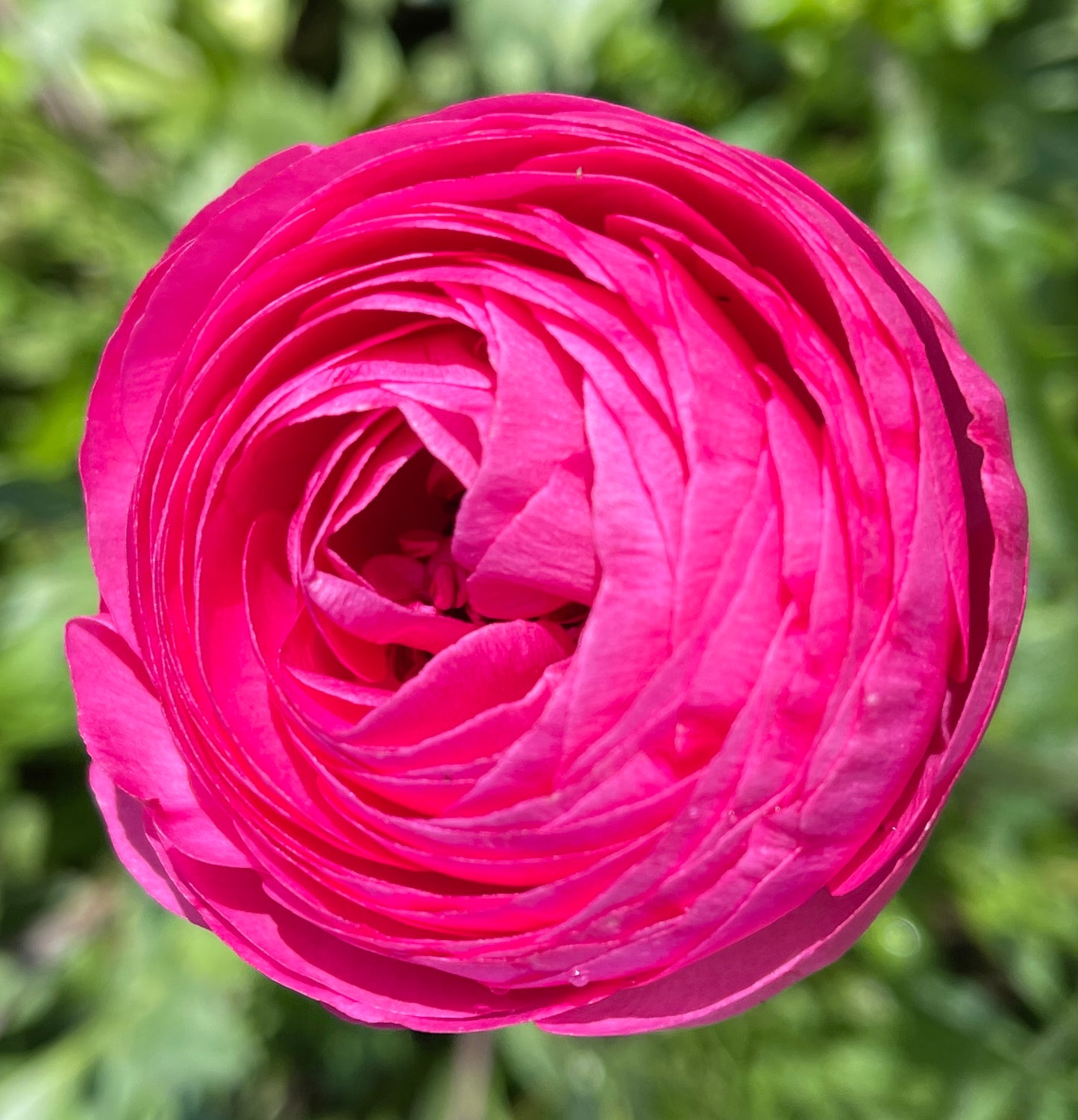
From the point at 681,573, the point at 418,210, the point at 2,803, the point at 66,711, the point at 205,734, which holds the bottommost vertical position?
the point at 2,803

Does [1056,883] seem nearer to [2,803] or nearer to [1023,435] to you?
[1023,435]

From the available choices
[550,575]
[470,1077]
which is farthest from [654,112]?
[470,1077]

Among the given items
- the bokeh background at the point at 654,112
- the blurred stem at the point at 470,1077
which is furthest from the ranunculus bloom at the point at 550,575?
the blurred stem at the point at 470,1077

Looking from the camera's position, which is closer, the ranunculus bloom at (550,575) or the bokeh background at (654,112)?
the ranunculus bloom at (550,575)

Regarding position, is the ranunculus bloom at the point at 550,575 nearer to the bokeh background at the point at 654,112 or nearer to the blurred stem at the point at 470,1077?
the bokeh background at the point at 654,112

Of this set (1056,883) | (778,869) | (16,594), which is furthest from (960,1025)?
(16,594)

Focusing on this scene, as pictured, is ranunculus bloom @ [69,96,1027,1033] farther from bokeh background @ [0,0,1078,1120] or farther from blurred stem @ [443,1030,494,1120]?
blurred stem @ [443,1030,494,1120]

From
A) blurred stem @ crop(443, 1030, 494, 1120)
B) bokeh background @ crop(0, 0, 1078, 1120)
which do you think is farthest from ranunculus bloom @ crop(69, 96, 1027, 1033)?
blurred stem @ crop(443, 1030, 494, 1120)
